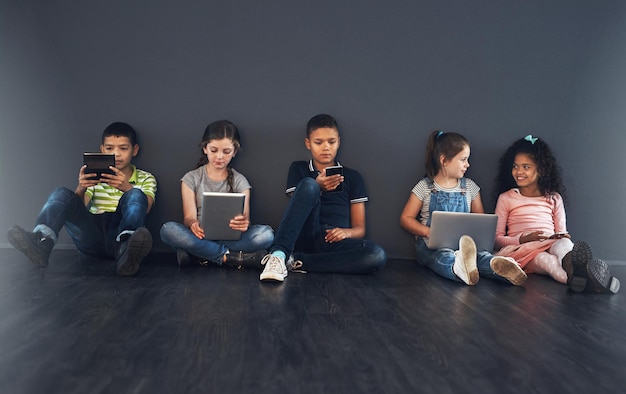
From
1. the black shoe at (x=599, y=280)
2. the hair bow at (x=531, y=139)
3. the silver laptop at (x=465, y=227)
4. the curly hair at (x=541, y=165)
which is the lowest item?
the black shoe at (x=599, y=280)

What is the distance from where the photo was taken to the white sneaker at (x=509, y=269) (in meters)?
2.65

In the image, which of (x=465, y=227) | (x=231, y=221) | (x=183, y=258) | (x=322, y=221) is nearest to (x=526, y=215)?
(x=465, y=227)

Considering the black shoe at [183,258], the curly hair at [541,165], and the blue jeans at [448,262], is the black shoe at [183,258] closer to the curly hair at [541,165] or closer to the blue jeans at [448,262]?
the blue jeans at [448,262]

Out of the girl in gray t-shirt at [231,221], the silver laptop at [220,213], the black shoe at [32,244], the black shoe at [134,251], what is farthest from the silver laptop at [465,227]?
the black shoe at [32,244]

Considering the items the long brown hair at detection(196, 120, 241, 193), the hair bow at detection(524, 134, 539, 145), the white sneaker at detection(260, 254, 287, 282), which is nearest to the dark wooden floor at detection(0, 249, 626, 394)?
the white sneaker at detection(260, 254, 287, 282)

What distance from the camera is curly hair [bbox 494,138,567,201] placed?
3.43 m

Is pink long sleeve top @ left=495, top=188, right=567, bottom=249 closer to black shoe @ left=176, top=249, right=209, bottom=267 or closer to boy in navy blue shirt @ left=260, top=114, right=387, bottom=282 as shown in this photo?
boy in navy blue shirt @ left=260, top=114, right=387, bottom=282

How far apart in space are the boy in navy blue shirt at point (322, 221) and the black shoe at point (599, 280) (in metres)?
1.03

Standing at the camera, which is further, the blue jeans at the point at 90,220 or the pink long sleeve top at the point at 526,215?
the pink long sleeve top at the point at 526,215


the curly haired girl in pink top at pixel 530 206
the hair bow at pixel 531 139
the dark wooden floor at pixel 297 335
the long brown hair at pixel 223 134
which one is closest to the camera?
the dark wooden floor at pixel 297 335

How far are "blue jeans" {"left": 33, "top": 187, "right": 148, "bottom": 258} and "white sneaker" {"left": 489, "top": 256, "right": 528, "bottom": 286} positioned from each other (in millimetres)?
1855

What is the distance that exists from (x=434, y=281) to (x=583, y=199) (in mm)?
1503

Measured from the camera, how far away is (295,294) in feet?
7.80

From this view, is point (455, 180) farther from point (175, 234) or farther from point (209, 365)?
point (209, 365)
